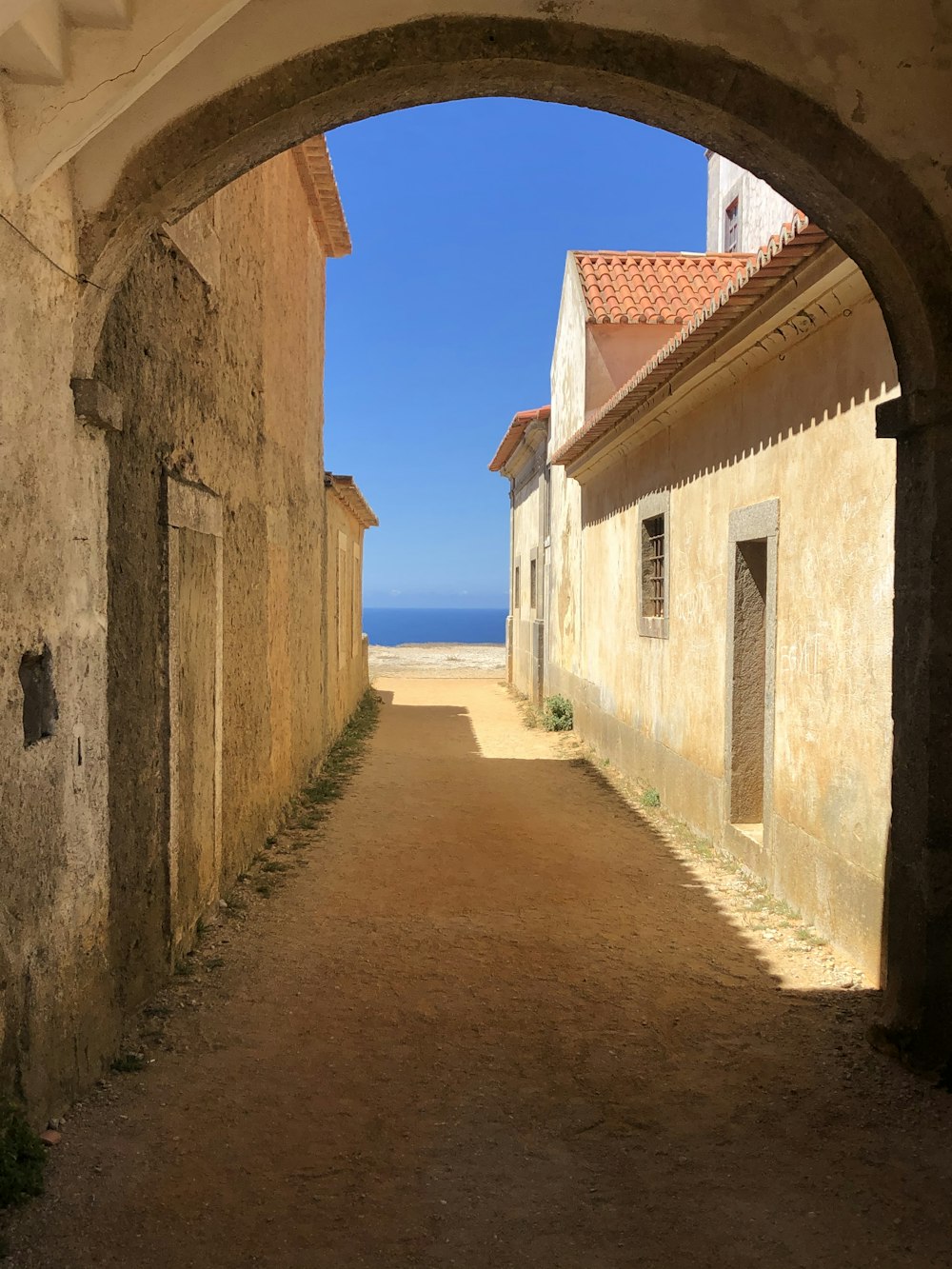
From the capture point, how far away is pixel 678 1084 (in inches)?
143

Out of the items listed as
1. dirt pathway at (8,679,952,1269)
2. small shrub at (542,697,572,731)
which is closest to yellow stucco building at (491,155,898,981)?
dirt pathway at (8,679,952,1269)

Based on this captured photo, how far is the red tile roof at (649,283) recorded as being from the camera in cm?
1341

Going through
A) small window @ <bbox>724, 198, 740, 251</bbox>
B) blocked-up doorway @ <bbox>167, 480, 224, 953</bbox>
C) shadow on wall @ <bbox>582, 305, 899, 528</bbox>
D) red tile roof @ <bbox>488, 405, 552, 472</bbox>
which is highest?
small window @ <bbox>724, 198, 740, 251</bbox>

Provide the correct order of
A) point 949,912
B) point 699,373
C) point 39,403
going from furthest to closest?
1. point 699,373
2. point 949,912
3. point 39,403

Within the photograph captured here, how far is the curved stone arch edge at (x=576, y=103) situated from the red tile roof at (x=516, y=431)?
13.6 metres

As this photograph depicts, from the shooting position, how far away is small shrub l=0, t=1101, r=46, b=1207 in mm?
2707

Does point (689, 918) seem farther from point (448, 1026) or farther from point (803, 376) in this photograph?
point (803, 376)

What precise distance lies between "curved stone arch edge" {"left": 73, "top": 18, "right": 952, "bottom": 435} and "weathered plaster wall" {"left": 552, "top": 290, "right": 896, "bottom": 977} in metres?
1.12

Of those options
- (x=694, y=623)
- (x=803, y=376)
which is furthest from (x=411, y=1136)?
(x=694, y=623)

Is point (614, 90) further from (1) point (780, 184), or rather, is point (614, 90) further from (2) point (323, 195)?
(2) point (323, 195)

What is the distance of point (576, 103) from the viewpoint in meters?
3.82

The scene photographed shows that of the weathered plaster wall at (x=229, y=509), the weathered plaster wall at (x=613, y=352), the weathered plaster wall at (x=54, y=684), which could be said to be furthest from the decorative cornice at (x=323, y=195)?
the weathered plaster wall at (x=54, y=684)

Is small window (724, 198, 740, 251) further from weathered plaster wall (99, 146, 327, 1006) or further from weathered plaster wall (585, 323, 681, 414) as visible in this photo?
weathered plaster wall (99, 146, 327, 1006)

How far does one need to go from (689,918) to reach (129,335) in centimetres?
457
